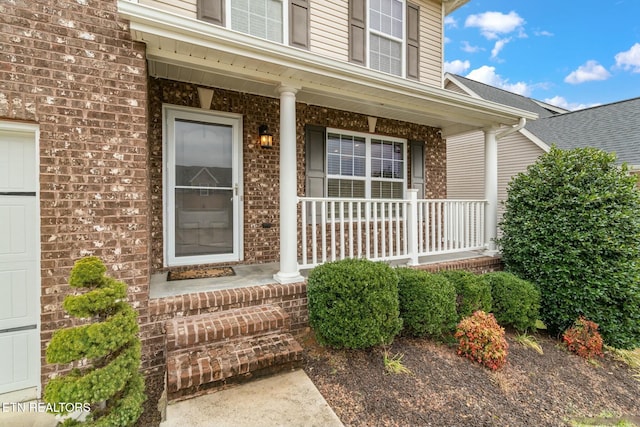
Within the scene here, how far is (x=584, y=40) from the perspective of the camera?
15.8 metres

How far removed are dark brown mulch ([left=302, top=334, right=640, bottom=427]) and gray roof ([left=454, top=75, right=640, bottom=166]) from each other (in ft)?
21.7

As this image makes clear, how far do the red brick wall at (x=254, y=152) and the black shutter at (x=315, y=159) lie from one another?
0.32 feet

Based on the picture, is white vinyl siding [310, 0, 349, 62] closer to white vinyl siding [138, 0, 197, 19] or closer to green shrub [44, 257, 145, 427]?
white vinyl siding [138, 0, 197, 19]

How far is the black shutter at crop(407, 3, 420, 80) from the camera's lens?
234 inches

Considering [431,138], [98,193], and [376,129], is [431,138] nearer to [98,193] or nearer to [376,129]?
[376,129]

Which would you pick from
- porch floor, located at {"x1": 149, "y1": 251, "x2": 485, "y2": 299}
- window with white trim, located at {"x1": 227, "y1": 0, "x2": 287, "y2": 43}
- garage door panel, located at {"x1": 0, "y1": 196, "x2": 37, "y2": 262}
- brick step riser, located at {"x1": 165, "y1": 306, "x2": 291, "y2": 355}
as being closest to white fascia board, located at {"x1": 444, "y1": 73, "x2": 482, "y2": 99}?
window with white trim, located at {"x1": 227, "y1": 0, "x2": 287, "y2": 43}

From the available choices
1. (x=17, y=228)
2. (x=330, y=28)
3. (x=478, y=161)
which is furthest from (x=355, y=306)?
(x=478, y=161)

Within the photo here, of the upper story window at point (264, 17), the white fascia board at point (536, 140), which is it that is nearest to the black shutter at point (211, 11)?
Answer: the upper story window at point (264, 17)

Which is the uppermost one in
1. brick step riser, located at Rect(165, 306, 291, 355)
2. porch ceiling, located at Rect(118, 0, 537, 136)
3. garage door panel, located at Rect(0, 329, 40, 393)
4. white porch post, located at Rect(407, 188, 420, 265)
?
porch ceiling, located at Rect(118, 0, 537, 136)

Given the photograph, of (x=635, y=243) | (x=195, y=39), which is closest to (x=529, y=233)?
(x=635, y=243)

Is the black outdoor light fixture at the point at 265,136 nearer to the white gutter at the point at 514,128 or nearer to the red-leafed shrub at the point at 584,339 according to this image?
the white gutter at the point at 514,128

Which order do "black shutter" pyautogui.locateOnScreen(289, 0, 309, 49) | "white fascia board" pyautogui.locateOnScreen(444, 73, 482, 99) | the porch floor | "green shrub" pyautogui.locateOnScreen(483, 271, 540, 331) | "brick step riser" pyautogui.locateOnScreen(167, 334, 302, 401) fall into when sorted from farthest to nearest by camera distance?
"white fascia board" pyautogui.locateOnScreen(444, 73, 482, 99) → "black shutter" pyautogui.locateOnScreen(289, 0, 309, 49) → "green shrub" pyautogui.locateOnScreen(483, 271, 540, 331) → the porch floor → "brick step riser" pyautogui.locateOnScreen(167, 334, 302, 401)

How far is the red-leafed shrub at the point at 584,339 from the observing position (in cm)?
389

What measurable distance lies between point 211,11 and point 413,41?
12.8 feet
